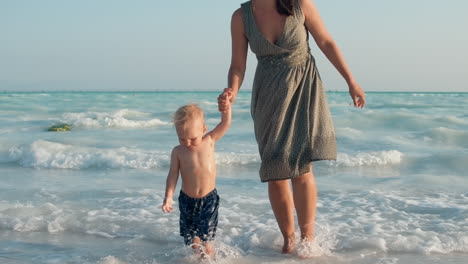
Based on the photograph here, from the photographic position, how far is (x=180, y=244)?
4.11m

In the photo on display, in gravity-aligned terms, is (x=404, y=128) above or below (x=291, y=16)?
below

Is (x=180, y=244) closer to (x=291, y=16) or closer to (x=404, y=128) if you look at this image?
(x=291, y=16)

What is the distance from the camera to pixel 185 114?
3.35 m

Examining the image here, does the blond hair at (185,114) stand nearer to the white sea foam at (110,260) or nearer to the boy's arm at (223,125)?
the boy's arm at (223,125)

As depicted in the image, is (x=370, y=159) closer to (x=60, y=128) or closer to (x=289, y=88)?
(x=289, y=88)

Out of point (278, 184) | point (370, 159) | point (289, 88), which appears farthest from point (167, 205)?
point (370, 159)

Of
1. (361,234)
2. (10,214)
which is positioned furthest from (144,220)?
(361,234)

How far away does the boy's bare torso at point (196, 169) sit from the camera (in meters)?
3.53

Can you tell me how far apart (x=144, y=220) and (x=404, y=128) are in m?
9.36

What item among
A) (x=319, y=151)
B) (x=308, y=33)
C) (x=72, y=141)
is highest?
(x=308, y=33)

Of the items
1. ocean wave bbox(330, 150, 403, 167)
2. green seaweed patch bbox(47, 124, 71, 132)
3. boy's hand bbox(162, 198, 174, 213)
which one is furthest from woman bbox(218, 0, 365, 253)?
green seaweed patch bbox(47, 124, 71, 132)

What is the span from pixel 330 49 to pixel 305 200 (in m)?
0.93

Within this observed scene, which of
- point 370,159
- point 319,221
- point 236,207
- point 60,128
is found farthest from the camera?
point 60,128

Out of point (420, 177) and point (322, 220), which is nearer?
point (322, 220)
